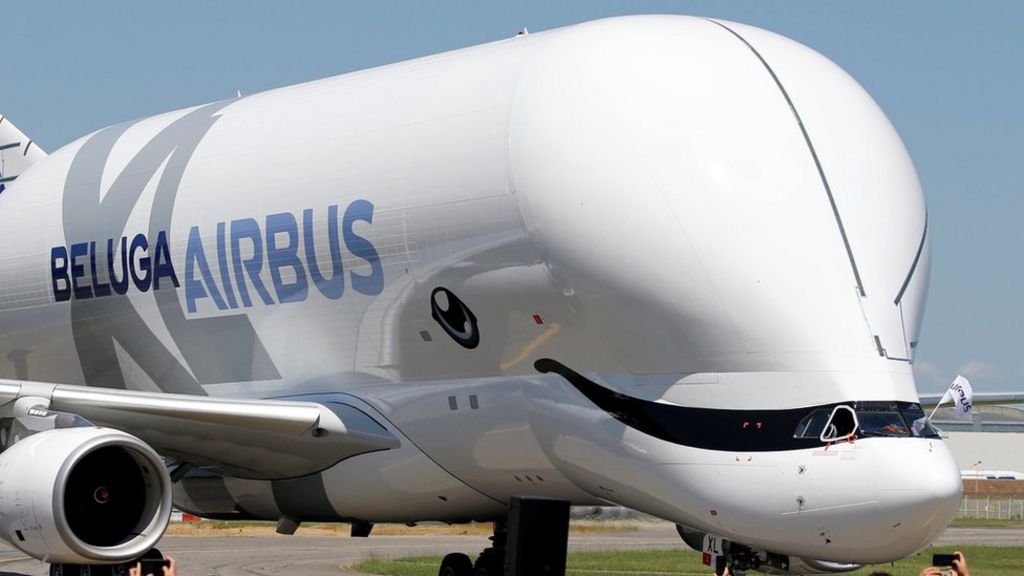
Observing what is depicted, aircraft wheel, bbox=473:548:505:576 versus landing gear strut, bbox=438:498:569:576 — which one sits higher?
aircraft wheel, bbox=473:548:505:576

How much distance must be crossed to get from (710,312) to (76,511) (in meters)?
6.63

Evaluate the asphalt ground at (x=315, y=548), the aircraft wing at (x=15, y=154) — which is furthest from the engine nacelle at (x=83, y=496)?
the aircraft wing at (x=15, y=154)

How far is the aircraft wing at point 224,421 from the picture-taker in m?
16.6

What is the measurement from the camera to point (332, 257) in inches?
667

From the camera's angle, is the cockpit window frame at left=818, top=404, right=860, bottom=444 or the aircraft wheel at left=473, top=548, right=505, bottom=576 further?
the aircraft wheel at left=473, top=548, right=505, bottom=576

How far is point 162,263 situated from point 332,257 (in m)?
3.19

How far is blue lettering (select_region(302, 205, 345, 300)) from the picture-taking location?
16859 mm

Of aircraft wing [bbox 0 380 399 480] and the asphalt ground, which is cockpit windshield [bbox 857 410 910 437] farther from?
the asphalt ground

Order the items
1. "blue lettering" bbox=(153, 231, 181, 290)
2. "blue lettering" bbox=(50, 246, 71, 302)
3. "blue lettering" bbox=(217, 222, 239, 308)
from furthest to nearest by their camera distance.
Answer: "blue lettering" bbox=(50, 246, 71, 302) → "blue lettering" bbox=(153, 231, 181, 290) → "blue lettering" bbox=(217, 222, 239, 308)

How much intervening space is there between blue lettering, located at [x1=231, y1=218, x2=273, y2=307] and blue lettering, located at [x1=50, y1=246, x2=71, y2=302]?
3503 mm

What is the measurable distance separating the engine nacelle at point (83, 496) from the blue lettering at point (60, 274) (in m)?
4.62

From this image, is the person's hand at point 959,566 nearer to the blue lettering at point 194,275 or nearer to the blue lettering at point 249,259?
the blue lettering at point 249,259

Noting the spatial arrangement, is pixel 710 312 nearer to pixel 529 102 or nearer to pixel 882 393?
pixel 882 393

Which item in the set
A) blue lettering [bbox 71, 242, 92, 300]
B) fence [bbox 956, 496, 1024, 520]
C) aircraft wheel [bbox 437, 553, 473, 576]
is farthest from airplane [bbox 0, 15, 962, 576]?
fence [bbox 956, 496, 1024, 520]
